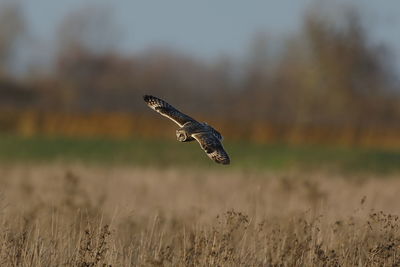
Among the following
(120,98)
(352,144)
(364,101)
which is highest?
(120,98)

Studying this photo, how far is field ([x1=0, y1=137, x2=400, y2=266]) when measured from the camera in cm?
841

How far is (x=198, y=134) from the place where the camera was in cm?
892

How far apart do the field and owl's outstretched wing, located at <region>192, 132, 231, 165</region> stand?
1.77ft

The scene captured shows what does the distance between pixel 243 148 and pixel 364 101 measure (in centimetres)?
2349

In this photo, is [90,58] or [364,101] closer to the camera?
[364,101]

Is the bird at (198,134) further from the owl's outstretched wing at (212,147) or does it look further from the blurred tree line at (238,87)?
the blurred tree line at (238,87)

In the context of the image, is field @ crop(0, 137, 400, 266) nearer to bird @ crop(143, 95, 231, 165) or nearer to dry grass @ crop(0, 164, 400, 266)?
dry grass @ crop(0, 164, 400, 266)

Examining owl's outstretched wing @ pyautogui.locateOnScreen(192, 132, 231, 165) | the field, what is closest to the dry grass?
the field

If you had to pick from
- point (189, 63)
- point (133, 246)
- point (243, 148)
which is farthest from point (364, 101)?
point (189, 63)

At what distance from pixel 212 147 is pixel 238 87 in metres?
99.9

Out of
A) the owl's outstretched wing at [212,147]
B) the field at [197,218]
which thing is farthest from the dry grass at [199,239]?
the owl's outstretched wing at [212,147]

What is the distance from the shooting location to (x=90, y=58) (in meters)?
97.1

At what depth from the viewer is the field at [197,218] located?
841 cm

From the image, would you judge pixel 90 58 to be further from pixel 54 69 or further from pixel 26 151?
pixel 26 151
